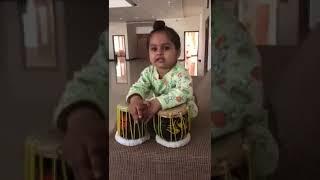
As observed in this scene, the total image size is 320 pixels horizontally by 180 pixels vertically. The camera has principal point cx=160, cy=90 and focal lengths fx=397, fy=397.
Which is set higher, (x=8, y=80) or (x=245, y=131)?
(x=8, y=80)

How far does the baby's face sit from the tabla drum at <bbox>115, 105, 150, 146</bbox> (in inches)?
5.1

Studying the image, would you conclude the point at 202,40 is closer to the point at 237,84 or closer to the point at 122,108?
the point at 237,84

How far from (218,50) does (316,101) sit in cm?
24

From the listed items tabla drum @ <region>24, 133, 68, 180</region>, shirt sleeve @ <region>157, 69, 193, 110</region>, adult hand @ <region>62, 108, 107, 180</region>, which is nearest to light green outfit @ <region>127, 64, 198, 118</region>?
shirt sleeve @ <region>157, 69, 193, 110</region>

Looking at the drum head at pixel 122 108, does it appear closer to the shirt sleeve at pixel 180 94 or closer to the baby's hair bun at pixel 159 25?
the shirt sleeve at pixel 180 94

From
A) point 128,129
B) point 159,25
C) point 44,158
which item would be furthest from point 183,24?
point 44,158

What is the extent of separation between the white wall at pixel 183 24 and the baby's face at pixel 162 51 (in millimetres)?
28

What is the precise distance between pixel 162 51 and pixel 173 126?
0.17m

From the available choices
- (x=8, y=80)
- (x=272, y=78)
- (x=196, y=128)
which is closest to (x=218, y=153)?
(x=196, y=128)

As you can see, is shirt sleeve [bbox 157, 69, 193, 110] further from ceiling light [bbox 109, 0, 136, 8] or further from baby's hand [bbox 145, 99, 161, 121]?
ceiling light [bbox 109, 0, 136, 8]

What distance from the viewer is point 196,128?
0.89 meters

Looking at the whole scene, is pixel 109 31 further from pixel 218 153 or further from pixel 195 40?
pixel 218 153

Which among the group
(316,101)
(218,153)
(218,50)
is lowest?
(218,153)

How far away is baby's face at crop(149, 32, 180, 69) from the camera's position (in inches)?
34.9
